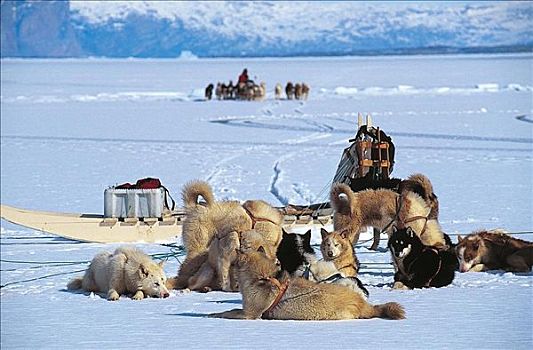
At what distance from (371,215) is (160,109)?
1984 cm

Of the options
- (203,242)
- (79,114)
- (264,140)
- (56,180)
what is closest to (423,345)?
(203,242)

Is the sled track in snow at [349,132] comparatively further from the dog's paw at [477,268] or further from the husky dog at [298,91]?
the dog's paw at [477,268]

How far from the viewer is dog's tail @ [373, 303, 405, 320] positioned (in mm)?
4793

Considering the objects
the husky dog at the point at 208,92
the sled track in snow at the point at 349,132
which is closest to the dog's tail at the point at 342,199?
the sled track in snow at the point at 349,132

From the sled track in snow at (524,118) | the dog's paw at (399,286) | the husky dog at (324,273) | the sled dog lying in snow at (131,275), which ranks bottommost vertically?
the sled track in snow at (524,118)

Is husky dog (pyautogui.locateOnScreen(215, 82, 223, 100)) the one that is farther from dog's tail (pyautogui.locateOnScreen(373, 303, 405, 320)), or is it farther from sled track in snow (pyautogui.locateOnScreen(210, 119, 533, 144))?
dog's tail (pyautogui.locateOnScreen(373, 303, 405, 320))

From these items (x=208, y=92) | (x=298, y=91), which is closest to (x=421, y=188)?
(x=298, y=91)

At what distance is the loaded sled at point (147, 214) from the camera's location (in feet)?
24.2

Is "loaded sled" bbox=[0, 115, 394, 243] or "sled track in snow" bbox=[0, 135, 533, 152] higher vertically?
"loaded sled" bbox=[0, 115, 394, 243]

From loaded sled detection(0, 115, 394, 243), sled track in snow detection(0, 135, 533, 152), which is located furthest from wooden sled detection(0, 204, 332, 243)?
sled track in snow detection(0, 135, 533, 152)

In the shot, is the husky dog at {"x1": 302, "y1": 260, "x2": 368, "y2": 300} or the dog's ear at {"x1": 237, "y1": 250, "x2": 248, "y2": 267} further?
the husky dog at {"x1": 302, "y1": 260, "x2": 368, "y2": 300}

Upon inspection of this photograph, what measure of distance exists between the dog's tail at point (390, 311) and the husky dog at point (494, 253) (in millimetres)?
1397

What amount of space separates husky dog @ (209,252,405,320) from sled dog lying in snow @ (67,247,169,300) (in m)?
0.80

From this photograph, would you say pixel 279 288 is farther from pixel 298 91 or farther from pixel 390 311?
pixel 298 91
